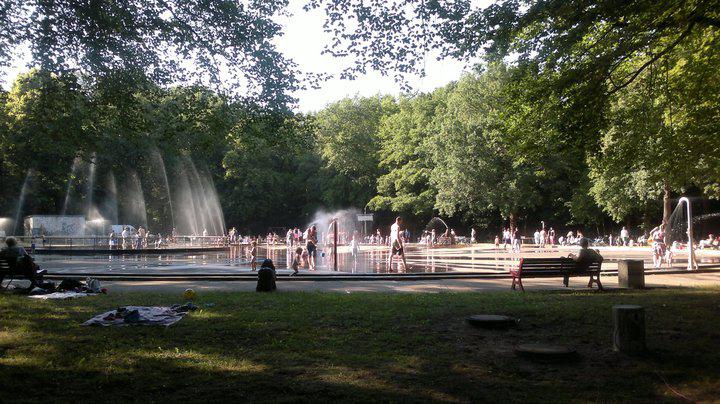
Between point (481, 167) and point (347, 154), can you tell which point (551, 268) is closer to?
→ point (481, 167)

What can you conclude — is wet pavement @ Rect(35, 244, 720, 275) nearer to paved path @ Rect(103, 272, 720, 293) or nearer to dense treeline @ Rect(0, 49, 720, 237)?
paved path @ Rect(103, 272, 720, 293)

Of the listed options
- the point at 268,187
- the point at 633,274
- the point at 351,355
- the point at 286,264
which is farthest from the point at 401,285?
the point at 268,187

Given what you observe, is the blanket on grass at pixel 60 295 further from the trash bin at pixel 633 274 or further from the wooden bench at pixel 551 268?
the trash bin at pixel 633 274

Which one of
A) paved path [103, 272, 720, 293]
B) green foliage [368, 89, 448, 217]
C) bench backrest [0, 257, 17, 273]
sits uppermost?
green foliage [368, 89, 448, 217]

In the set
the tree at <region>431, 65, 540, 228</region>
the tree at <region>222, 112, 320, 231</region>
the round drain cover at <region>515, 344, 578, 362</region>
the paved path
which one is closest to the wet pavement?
the paved path

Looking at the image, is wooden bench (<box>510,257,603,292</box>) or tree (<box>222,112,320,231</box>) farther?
tree (<box>222,112,320,231</box>)

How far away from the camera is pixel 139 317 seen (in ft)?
28.5

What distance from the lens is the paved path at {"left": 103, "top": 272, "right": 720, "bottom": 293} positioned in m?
13.6

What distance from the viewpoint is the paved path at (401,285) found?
13570 millimetres

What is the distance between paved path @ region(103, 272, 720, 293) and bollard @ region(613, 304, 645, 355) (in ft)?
20.6

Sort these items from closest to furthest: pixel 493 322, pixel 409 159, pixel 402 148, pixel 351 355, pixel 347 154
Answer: pixel 351 355 → pixel 493 322 → pixel 402 148 → pixel 409 159 → pixel 347 154

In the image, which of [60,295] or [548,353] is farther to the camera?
[60,295]

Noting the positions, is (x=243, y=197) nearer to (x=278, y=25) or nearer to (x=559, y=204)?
(x=559, y=204)

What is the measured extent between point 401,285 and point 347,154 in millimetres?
51410
